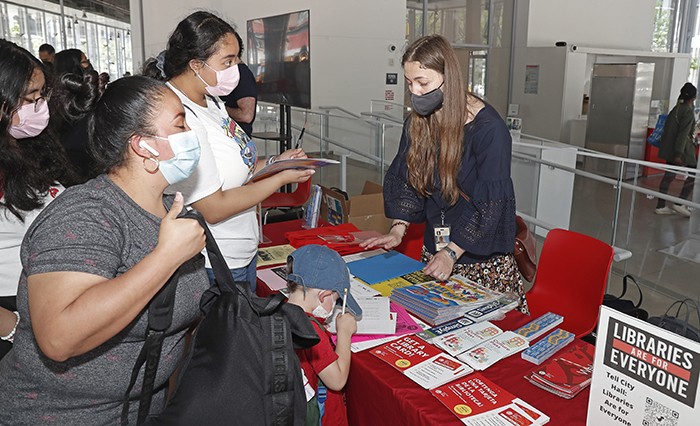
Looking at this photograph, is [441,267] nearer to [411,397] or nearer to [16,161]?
[411,397]

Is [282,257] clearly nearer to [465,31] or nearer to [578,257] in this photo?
[578,257]

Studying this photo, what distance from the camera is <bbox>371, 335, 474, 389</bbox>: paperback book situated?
4.99 ft

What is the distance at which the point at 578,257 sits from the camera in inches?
96.3

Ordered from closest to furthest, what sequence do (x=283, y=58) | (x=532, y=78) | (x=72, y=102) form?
1. (x=72, y=102)
2. (x=283, y=58)
3. (x=532, y=78)

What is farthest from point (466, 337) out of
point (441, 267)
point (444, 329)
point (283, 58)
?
point (283, 58)

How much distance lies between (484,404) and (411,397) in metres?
0.19

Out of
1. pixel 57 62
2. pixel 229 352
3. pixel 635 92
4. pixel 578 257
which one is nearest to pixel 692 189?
pixel 578 257

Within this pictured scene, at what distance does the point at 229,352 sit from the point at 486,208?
1261 mm

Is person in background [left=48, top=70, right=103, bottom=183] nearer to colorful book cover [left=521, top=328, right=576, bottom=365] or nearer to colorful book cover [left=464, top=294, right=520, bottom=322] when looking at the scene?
colorful book cover [left=464, top=294, right=520, bottom=322]

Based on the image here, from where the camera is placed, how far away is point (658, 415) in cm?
110

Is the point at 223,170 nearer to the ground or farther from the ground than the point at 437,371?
farther from the ground

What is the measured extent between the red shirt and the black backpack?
39 centimetres

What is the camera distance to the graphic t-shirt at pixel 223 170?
5.61 ft

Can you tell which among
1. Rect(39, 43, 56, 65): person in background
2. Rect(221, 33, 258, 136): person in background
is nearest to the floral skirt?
Rect(221, 33, 258, 136): person in background
